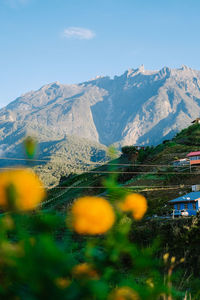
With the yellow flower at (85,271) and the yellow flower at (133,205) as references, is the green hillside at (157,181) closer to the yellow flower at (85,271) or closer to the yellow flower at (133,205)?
the yellow flower at (133,205)

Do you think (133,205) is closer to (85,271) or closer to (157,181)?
(85,271)

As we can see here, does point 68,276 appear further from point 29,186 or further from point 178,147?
point 178,147

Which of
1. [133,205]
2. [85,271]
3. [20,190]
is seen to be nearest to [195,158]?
[133,205]

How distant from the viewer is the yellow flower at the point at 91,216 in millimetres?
1303

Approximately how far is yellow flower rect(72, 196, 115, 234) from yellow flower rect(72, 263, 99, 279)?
150 mm

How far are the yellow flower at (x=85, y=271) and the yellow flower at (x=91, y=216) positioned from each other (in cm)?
15

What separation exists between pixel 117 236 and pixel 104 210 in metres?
0.17

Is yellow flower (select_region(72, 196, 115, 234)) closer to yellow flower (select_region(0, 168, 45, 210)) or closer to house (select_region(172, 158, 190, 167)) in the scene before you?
yellow flower (select_region(0, 168, 45, 210))

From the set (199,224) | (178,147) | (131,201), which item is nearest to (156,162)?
(178,147)

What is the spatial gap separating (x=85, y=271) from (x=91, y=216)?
241mm

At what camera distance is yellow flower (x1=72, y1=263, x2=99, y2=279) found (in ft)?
4.42

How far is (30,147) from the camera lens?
1.34 metres

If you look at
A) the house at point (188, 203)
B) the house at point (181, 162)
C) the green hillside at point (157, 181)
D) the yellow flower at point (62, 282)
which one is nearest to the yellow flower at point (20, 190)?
the yellow flower at point (62, 282)

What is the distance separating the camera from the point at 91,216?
1.31 m
